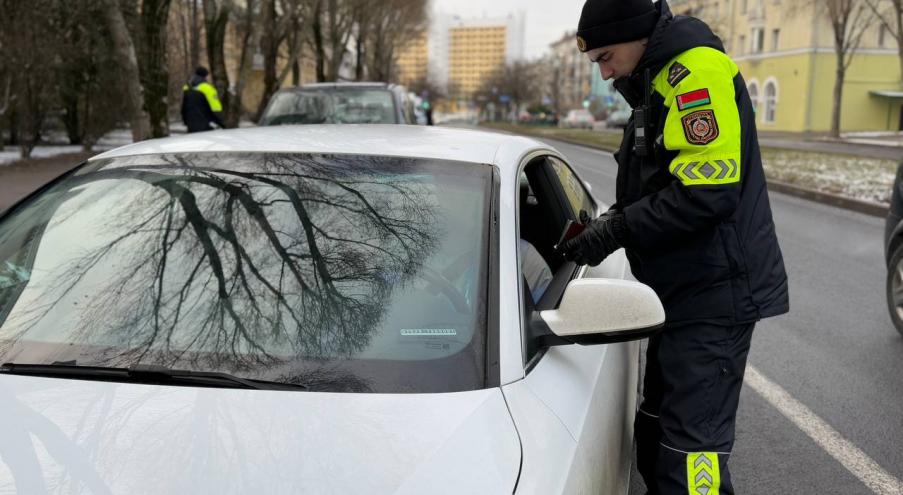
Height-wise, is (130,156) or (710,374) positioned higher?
(130,156)

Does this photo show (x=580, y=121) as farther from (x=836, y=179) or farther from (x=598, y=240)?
(x=598, y=240)

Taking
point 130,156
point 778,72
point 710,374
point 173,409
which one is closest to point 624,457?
point 710,374

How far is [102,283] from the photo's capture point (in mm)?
2127

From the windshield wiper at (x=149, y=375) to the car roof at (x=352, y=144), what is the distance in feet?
3.05

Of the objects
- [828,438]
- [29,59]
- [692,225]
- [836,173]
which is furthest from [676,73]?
[29,59]

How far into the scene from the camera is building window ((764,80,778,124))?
53094mm

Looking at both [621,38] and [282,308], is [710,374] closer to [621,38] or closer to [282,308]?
[621,38]

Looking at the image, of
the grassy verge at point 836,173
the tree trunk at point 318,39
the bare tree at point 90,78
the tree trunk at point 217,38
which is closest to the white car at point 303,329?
the grassy verge at point 836,173

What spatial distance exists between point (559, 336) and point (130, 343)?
1.06 m

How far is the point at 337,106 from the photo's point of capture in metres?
9.92

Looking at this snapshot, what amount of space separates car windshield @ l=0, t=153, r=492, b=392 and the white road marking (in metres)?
2.37

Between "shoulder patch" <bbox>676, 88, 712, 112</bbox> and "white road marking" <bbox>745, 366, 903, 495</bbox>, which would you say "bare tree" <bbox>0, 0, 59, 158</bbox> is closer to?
"white road marking" <bbox>745, 366, 903, 495</bbox>

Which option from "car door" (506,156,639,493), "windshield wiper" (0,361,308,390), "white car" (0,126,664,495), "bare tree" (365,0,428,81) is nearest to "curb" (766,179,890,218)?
"car door" (506,156,639,493)

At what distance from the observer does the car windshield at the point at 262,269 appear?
187 centimetres
